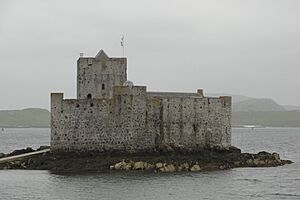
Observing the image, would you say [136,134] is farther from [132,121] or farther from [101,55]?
[101,55]

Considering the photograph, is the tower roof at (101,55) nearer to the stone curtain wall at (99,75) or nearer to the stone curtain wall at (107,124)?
the stone curtain wall at (99,75)

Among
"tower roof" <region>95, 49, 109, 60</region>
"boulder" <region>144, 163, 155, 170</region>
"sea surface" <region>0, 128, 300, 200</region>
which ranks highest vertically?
"tower roof" <region>95, 49, 109, 60</region>

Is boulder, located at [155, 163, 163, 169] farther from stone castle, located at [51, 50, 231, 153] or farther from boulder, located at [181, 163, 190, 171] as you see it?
stone castle, located at [51, 50, 231, 153]

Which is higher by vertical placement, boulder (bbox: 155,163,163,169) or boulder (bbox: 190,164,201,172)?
boulder (bbox: 155,163,163,169)

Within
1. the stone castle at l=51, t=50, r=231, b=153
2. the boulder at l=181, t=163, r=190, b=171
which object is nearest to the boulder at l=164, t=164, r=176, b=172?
the boulder at l=181, t=163, r=190, b=171

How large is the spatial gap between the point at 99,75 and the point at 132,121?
5.88 metres

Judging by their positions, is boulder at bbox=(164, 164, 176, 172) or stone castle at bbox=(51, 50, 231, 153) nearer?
boulder at bbox=(164, 164, 176, 172)

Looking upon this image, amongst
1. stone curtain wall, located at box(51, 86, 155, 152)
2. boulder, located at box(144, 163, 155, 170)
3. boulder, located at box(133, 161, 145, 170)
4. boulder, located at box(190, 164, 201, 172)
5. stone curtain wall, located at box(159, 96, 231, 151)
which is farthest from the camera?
stone curtain wall, located at box(159, 96, 231, 151)

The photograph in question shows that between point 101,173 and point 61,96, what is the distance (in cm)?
839

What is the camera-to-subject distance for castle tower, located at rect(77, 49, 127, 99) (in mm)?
53344

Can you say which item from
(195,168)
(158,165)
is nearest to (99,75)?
(158,165)

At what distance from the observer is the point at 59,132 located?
50062 mm

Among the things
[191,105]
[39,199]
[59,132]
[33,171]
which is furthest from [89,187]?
[191,105]

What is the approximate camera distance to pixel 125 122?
49469 mm
